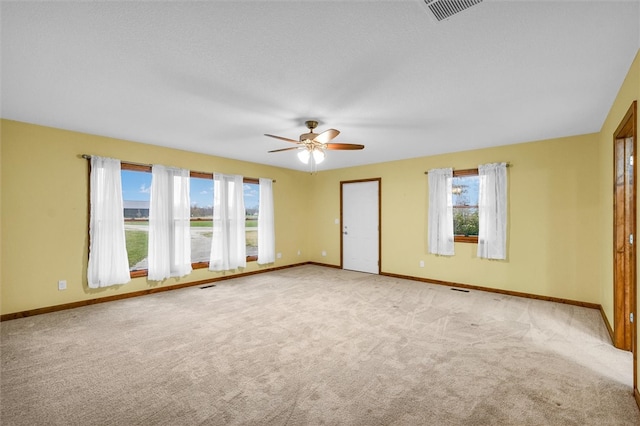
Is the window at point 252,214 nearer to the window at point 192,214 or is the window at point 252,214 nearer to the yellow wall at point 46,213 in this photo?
the window at point 192,214

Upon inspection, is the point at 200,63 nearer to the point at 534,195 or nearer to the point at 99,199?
the point at 99,199

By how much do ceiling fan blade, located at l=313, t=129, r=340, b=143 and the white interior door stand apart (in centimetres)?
328

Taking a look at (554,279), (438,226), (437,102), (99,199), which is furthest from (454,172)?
(99,199)

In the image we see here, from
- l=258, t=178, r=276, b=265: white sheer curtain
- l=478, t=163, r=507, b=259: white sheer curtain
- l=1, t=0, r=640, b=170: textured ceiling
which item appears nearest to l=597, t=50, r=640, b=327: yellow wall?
l=1, t=0, r=640, b=170: textured ceiling

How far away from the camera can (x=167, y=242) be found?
4.95 meters

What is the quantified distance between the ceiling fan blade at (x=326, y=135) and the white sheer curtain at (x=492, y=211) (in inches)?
124

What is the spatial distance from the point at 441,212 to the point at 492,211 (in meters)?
0.84

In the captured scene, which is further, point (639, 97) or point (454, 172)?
point (454, 172)

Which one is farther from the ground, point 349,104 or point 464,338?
point 349,104

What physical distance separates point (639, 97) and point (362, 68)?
2057mm

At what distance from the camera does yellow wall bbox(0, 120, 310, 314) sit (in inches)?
143

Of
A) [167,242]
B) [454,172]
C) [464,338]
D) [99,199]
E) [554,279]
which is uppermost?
[454,172]

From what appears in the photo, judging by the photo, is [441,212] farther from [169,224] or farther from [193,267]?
[169,224]

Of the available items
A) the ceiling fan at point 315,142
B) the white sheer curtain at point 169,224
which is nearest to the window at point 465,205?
the ceiling fan at point 315,142
